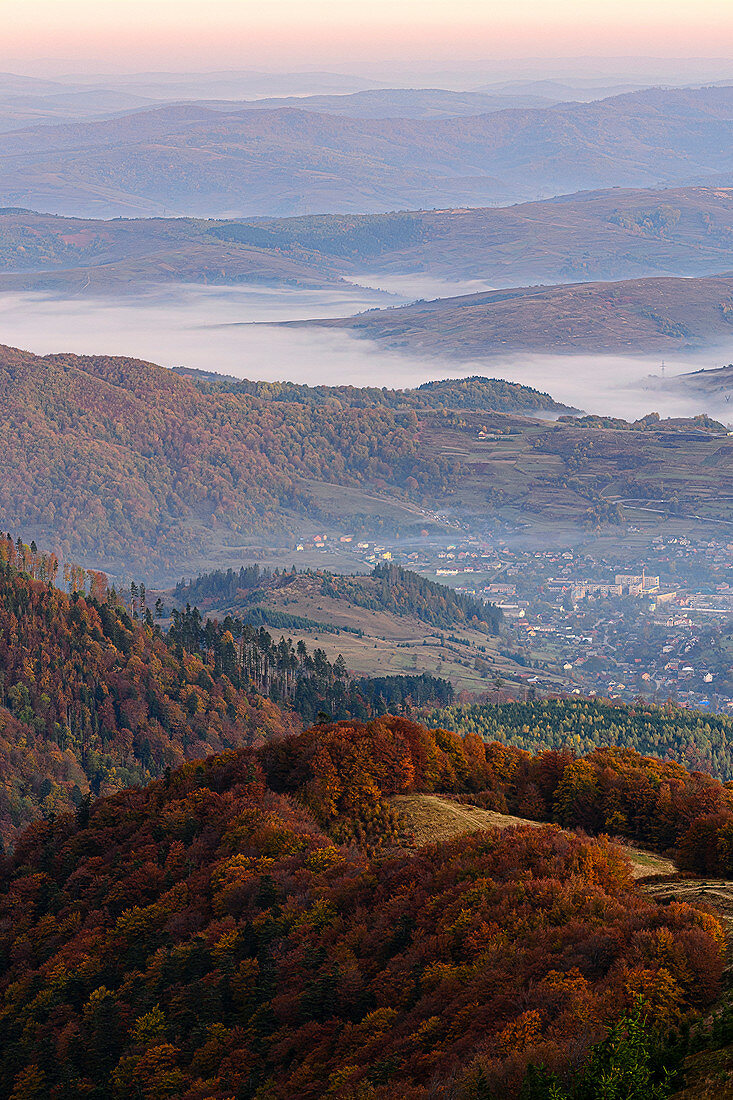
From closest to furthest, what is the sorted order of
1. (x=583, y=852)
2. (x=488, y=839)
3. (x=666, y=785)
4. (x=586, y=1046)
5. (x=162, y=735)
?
(x=586, y=1046) → (x=583, y=852) → (x=488, y=839) → (x=666, y=785) → (x=162, y=735)

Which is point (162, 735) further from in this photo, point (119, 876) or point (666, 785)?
point (666, 785)

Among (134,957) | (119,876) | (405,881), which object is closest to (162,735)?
(119,876)

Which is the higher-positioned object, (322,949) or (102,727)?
(322,949)

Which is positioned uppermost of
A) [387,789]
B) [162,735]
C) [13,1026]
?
[387,789]

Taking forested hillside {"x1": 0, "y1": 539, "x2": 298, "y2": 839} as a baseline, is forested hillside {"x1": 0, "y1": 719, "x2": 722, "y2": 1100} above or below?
above

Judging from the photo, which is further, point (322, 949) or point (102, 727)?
point (102, 727)

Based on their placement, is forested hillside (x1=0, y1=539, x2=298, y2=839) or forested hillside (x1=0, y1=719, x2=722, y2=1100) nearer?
forested hillside (x1=0, y1=719, x2=722, y2=1100)

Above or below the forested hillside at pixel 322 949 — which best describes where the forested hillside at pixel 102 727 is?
below

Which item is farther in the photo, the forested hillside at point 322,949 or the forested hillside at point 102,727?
the forested hillside at point 102,727
